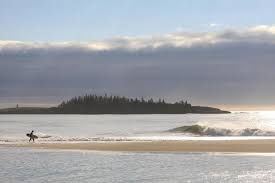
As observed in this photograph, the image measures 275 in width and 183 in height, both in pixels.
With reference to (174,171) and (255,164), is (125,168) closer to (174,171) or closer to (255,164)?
(174,171)

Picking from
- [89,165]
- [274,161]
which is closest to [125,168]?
[89,165]

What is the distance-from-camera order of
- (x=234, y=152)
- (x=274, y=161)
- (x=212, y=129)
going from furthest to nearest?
(x=212, y=129)
(x=234, y=152)
(x=274, y=161)

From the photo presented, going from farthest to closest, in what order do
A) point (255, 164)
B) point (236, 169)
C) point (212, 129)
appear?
point (212, 129), point (255, 164), point (236, 169)

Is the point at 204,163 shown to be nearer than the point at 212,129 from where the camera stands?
Yes

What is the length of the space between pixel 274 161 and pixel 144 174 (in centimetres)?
934

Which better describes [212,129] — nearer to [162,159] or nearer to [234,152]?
[234,152]

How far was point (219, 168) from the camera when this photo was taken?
89.6 ft

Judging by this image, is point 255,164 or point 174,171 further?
point 255,164

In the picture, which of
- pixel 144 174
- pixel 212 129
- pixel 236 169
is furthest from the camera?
pixel 212 129

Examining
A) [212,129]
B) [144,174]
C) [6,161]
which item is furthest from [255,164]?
[212,129]

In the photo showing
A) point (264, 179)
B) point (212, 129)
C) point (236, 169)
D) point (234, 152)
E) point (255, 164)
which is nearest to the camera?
point (264, 179)

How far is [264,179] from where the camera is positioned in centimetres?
2297

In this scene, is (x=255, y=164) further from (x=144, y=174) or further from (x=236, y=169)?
(x=144, y=174)

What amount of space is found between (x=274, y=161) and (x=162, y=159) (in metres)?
6.24
